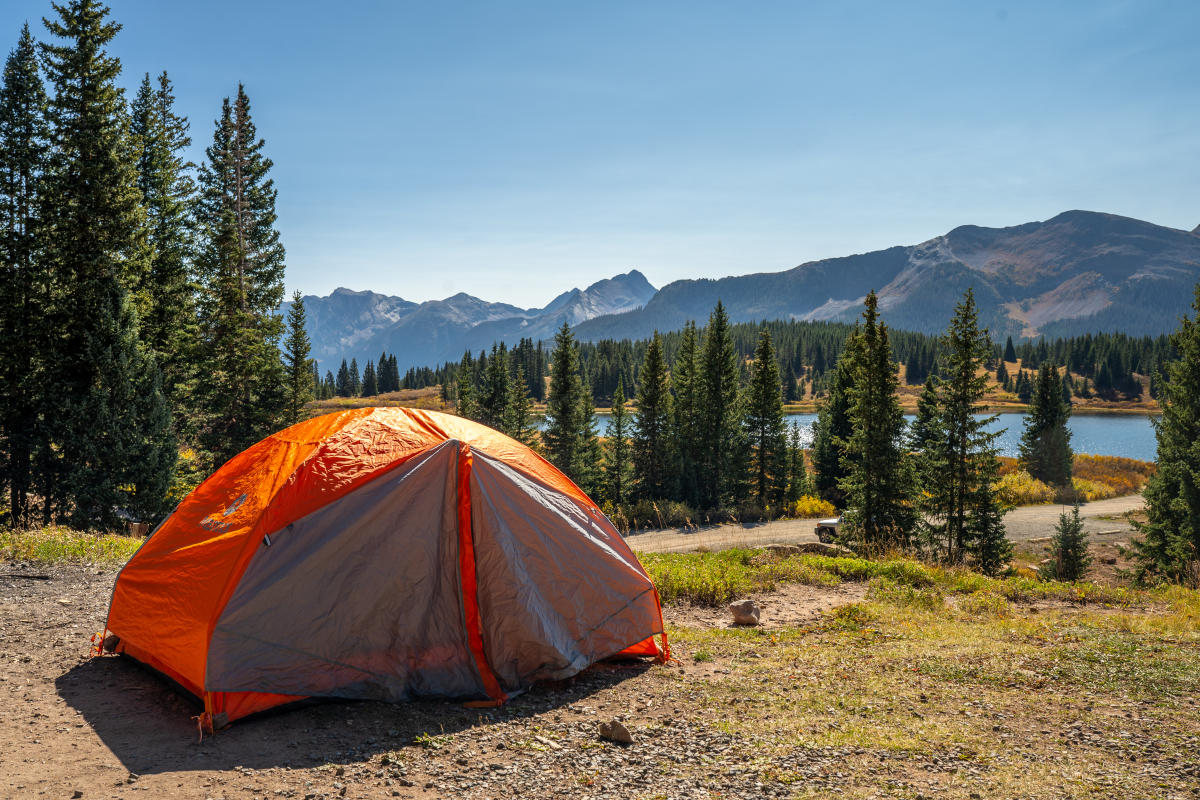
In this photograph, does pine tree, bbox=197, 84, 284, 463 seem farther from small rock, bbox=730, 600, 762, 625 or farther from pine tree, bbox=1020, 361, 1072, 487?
pine tree, bbox=1020, 361, 1072, 487

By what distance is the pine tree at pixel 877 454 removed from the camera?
25328 millimetres

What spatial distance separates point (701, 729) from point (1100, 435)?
380ft

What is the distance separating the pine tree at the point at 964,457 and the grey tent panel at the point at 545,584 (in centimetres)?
1955

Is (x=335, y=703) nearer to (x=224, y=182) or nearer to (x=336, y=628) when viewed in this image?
(x=336, y=628)

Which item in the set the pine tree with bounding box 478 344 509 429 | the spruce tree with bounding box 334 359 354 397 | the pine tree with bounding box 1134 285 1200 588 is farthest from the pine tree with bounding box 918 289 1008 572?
the spruce tree with bounding box 334 359 354 397

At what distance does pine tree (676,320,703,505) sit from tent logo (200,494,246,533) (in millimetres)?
38651

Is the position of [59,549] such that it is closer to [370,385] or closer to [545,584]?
[545,584]

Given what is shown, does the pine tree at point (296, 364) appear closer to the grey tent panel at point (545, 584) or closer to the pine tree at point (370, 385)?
the grey tent panel at point (545, 584)

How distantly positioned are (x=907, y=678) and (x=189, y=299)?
113 feet

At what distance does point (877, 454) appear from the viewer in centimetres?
2562

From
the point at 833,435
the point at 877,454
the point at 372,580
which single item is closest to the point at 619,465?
the point at 833,435

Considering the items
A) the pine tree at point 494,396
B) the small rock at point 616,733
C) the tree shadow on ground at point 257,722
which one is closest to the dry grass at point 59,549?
the tree shadow on ground at point 257,722

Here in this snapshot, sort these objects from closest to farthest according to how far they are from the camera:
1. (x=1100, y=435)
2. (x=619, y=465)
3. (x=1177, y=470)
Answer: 1. (x=1177, y=470)
2. (x=619, y=465)
3. (x=1100, y=435)

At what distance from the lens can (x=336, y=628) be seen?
22.9 ft
